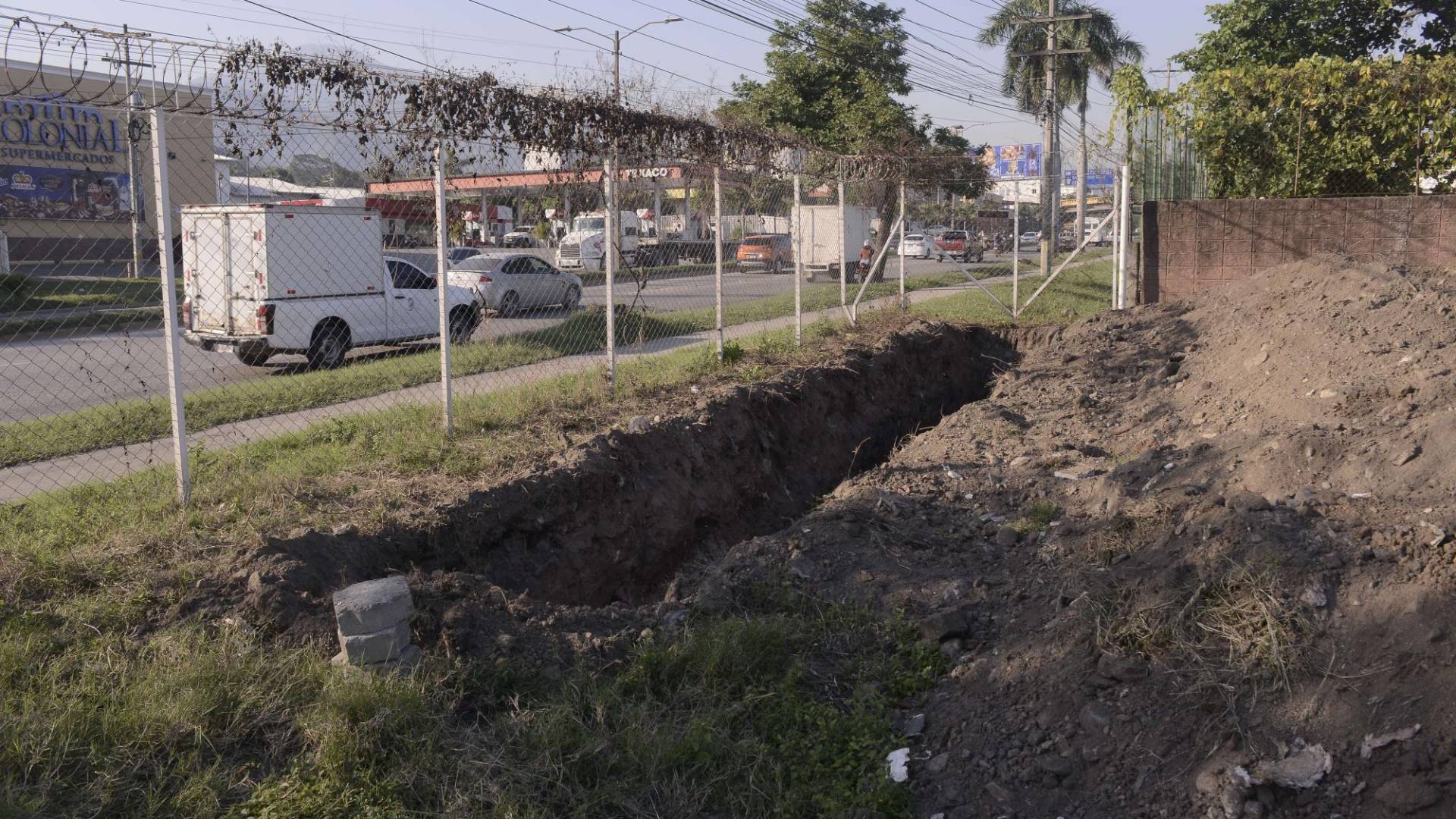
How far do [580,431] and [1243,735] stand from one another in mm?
5299

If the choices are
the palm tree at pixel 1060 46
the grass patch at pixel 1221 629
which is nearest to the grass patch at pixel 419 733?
the grass patch at pixel 1221 629

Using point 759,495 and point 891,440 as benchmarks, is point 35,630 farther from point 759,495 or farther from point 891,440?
point 891,440

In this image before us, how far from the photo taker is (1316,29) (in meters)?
19.8

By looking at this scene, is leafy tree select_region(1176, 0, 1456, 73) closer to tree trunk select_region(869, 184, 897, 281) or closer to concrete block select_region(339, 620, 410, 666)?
tree trunk select_region(869, 184, 897, 281)

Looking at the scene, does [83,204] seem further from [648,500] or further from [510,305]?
[510,305]

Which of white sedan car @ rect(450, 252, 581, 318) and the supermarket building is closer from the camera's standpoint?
the supermarket building

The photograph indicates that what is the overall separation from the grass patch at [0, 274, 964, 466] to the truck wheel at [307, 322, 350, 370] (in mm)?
252

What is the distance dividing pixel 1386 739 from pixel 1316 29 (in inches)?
787

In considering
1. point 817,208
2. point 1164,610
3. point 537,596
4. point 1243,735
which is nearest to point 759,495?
point 537,596

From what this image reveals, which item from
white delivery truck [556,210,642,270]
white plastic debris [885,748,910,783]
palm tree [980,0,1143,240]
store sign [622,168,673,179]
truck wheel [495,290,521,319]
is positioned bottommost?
white plastic debris [885,748,910,783]

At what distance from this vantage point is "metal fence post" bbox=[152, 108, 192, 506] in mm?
5828

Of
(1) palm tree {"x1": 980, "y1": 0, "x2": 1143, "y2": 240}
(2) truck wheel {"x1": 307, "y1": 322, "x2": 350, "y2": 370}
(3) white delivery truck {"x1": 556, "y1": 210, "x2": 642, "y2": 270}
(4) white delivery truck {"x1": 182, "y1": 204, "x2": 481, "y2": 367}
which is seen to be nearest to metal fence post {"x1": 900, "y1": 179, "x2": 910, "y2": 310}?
(3) white delivery truck {"x1": 556, "y1": 210, "x2": 642, "y2": 270}

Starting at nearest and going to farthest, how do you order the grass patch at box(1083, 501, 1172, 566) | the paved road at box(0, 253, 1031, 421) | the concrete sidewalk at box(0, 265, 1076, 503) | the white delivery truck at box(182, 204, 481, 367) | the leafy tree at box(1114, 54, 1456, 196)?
the grass patch at box(1083, 501, 1172, 566)
the concrete sidewalk at box(0, 265, 1076, 503)
the paved road at box(0, 253, 1031, 421)
the white delivery truck at box(182, 204, 481, 367)
the leafy tree at box(1114, 54, 1456, 196)

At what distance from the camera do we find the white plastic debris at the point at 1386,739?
3621mm
